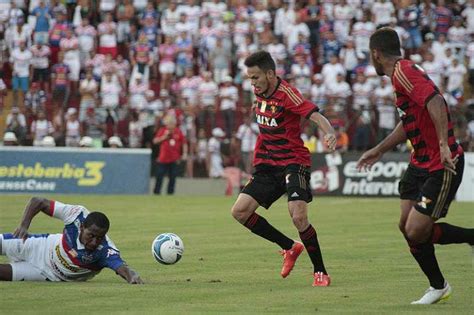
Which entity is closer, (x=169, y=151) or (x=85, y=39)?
(x=169, y=151)

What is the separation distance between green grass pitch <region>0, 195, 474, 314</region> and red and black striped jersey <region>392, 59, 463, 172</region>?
4.33 ft

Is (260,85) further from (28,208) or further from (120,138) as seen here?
(120,138)

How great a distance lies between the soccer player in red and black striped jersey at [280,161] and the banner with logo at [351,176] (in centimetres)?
1719

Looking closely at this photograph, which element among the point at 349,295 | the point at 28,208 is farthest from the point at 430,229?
the point at 28,208

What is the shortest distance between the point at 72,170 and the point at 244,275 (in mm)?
18121

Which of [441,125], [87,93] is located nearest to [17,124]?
[87,93]

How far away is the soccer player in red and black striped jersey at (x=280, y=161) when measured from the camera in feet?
37.8

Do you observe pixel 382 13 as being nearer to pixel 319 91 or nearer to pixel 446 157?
pixel 319 91

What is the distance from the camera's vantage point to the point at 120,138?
3089 centimetres

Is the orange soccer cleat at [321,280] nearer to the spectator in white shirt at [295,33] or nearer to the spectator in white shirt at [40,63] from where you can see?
the spectator in white shirt at [295,33]

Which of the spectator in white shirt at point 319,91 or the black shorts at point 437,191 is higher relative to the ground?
the black shorts at point 437,191

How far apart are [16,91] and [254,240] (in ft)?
57.0

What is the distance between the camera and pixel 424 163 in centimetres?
979

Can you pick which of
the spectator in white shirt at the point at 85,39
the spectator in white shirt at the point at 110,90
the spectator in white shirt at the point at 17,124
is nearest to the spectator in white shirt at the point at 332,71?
the spectator in white shirt at the point at 110,90
